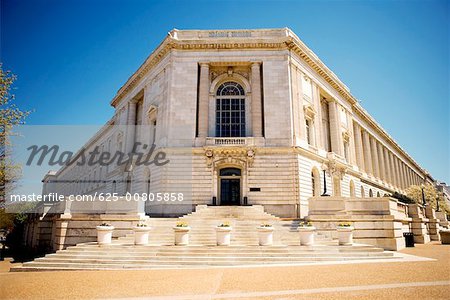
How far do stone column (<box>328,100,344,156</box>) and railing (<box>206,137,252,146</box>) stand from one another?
15413 millimetres

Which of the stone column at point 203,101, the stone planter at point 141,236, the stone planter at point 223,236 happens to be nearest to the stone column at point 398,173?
the stone column at point 203,101

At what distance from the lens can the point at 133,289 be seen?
8.05 meters

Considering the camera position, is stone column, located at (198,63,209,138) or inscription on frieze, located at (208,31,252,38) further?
inscription on frieze, located at (208,31,252,38)

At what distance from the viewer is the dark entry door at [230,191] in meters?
Answer: 27.3

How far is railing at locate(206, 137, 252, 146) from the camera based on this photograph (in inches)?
1070

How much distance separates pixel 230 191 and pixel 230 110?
815 cm

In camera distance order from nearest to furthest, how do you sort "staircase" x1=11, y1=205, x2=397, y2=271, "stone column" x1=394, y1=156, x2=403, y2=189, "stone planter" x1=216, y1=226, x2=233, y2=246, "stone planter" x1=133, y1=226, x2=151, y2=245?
"staircase" x1=11, y1=205, x2=397, y2=271 < "stone planter" x1=216, y1=226, x2=233, y2=246 < "stone planter" x1=133, y1=226, x2=151, y2=245 < "stone column" x1=394, y1=156, x2=403, y2=189

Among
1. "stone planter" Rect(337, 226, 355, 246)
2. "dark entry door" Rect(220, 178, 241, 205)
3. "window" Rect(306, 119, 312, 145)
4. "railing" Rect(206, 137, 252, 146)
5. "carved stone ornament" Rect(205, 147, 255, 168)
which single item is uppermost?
"window" Rect(306, 119, 312, 145)

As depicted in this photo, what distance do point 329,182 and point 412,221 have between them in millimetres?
9378

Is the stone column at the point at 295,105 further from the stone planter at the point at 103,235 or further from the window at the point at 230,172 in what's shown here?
the stone planter at the point at 103,235

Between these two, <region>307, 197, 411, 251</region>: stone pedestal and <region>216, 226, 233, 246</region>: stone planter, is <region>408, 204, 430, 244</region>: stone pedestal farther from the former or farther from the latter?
<region>216, 226, 233, 246</region>: stone planter

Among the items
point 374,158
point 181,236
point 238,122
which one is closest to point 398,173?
point 374,158

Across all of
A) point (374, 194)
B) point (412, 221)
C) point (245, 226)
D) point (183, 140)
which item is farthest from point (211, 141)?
point (374, 194)

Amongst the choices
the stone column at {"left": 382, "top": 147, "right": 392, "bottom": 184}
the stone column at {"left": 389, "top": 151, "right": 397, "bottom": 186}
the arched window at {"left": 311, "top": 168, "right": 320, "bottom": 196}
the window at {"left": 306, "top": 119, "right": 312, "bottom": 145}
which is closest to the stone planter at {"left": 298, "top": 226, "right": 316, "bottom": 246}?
the arched window at {"left": 311, "top": 168, "right": 320, "bottom": 196}
